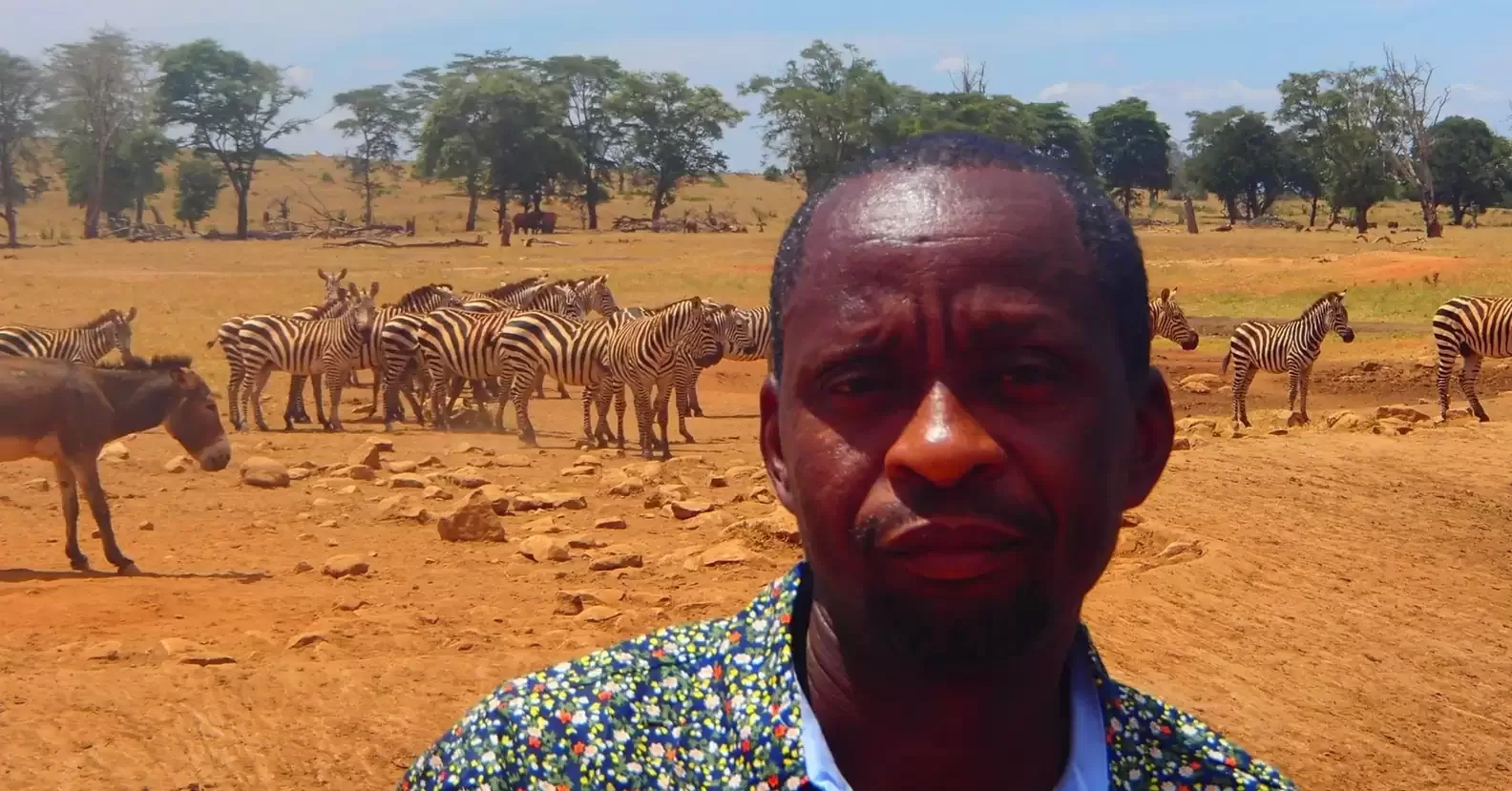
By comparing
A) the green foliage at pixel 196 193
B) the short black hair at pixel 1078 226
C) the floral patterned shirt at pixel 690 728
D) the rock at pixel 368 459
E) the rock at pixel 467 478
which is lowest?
the rock at pixel 467 478

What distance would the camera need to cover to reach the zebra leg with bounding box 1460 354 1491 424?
15648 millimetres

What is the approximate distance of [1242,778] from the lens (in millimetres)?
1498

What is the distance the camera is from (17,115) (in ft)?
183

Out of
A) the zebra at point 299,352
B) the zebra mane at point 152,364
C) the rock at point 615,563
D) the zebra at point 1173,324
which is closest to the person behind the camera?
the rock at point 615,563

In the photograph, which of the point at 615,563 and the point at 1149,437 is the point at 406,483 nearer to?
the point at 615,563

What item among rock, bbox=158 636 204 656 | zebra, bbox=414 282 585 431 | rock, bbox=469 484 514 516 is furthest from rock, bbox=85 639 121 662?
zebra, bbox=414 282 585 431

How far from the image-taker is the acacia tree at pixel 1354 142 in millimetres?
55375

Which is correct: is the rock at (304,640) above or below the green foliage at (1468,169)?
below

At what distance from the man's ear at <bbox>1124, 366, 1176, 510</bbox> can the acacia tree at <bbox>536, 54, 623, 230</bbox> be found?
Answer: 57.2 metres

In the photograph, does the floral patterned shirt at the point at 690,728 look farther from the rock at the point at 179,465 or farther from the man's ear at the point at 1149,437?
the rock at the point at 179,465

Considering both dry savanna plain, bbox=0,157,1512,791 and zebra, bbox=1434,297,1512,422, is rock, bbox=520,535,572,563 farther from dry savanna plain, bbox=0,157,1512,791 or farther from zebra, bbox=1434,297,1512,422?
zebra, bbox=1434,297,1512,422

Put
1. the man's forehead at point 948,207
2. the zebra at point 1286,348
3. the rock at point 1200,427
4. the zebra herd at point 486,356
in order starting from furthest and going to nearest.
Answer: the zebra at point 1286,348, the zebra herd at point 486,356, the rock at point 1200,427, the man's forehead at point 948,207

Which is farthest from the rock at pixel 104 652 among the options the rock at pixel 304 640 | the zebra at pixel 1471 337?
the zebra at pixel 1471 337

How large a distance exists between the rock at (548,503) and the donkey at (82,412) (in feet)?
7.94
